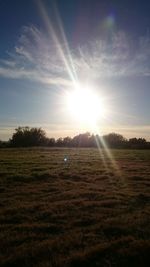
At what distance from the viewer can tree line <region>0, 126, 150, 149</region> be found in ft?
412

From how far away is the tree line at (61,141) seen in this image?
125 m

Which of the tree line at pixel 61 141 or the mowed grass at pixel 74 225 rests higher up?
the tree line at pixel 61 141

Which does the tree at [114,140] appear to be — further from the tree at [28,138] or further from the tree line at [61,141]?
the tree at [28,138]

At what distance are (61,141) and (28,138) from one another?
1558 cm

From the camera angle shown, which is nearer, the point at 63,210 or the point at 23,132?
the point at 63,210

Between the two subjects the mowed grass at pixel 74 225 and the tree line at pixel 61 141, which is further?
the tree line at pixel 61 141

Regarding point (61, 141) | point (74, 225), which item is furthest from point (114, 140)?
point (74, 225)

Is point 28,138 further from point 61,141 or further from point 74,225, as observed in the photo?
point 74,225

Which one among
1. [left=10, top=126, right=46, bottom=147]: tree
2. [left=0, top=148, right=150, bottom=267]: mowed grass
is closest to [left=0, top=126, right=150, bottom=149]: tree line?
[left=10, top=126, right=46, bottom=147]: tree

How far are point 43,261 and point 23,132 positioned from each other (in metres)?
131

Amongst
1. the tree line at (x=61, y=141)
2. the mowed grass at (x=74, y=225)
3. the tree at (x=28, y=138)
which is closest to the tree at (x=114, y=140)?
the tree line at (x=61, y=141)

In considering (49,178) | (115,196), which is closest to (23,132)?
(49,178)

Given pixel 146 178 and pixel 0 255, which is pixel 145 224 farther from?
pixel 146 178

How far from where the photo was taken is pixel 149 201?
50.2ft
